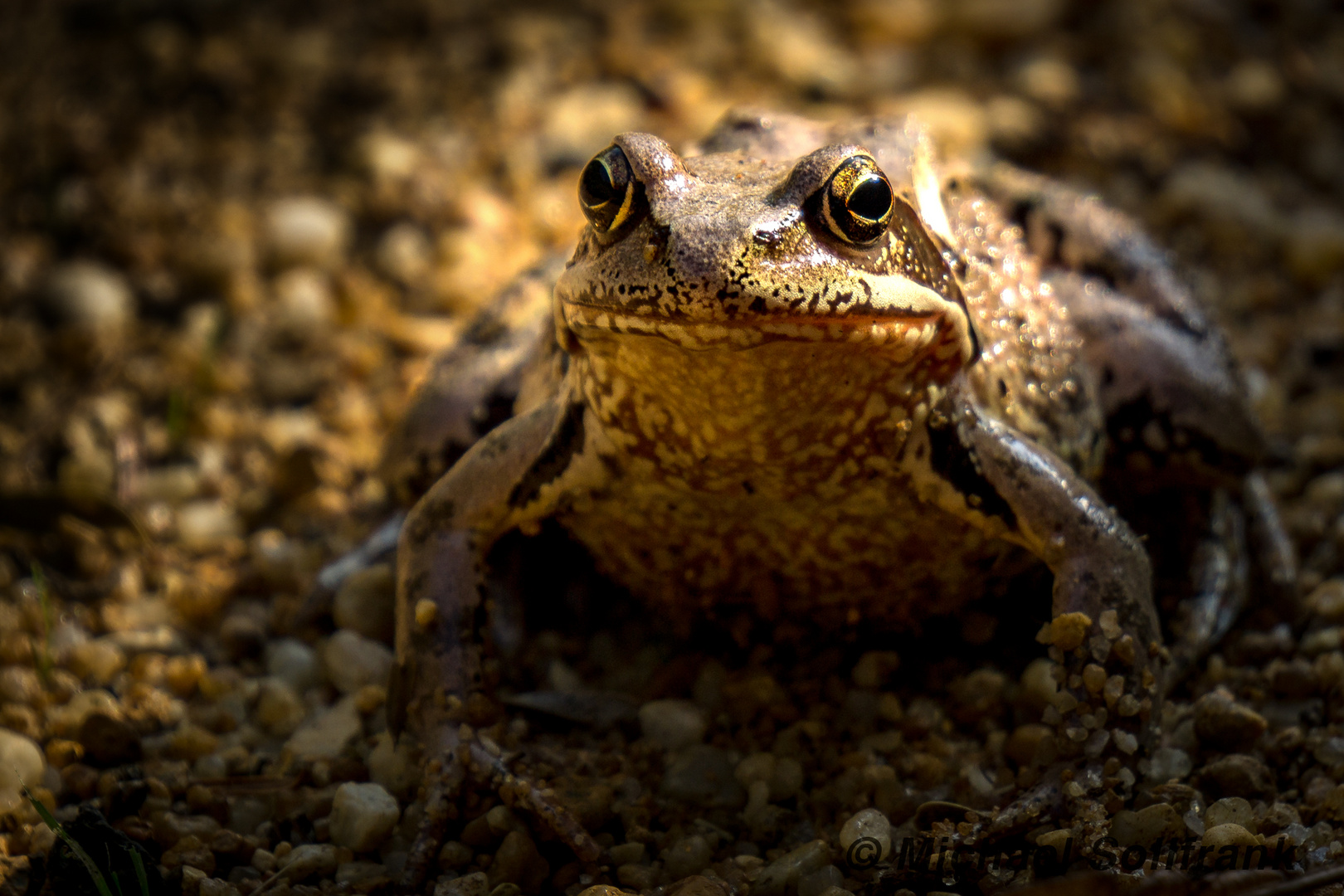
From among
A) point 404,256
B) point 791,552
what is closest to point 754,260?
point 791,552

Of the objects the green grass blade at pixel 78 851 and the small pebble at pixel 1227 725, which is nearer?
the green grass blade at pixel 78 851

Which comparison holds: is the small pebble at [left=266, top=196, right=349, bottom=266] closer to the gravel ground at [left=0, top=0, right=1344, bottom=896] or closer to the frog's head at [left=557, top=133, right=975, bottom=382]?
the gravel ground at [left=0, top=0, right=1344, bottom=896]

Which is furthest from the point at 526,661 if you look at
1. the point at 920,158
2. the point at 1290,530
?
the point at 1290,530

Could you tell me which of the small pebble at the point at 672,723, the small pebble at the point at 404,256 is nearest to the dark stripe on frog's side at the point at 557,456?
the small pebble at the point at 672,723

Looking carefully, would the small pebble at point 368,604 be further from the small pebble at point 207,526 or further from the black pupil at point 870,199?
the black pupil at point 870,199

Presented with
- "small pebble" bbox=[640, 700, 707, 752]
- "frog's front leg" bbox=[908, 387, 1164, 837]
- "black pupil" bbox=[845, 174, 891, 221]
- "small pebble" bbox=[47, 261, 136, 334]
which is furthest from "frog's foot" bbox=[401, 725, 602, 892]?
"small pebble" bbox=[47, 261, 136, 334]

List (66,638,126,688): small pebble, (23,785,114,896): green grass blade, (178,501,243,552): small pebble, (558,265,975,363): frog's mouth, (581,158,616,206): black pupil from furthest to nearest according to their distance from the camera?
(178,501,243,552): small pebble
(66,638,126,688): small pebble
(581,158,616,206): black pupil
(23,785,114,896): green grass blade
(558,265,975,363): frog's mouth

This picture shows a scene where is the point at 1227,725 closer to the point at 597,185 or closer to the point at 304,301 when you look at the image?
the point at 597,185
